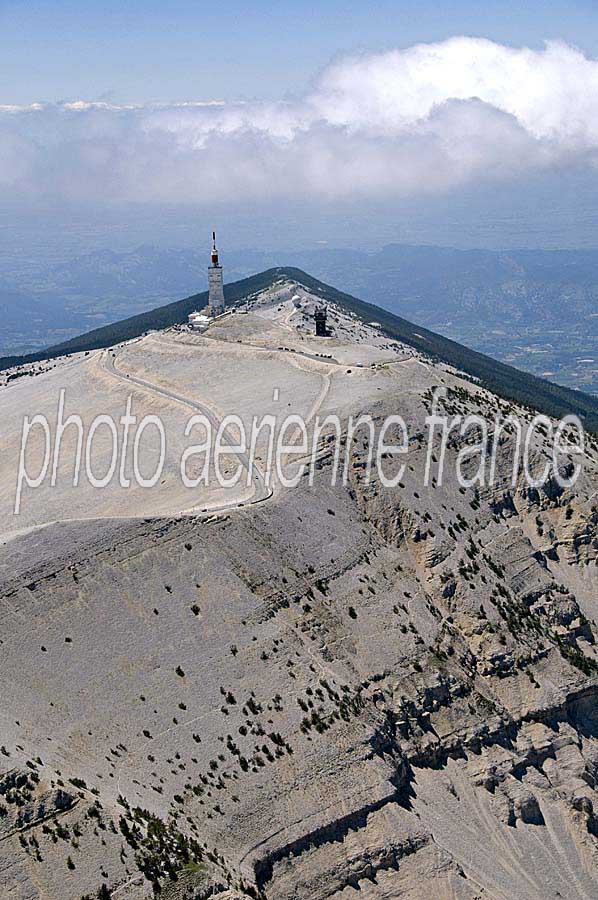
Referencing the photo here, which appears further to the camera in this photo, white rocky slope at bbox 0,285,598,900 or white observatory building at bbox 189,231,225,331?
white observatory building at bbox 189,231,225,331

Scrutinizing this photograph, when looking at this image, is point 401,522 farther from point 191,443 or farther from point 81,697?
point 81,697

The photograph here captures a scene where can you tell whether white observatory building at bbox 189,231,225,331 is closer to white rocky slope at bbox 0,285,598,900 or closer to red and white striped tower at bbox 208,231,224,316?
red and white striped tower at bbox 208,231,224,316

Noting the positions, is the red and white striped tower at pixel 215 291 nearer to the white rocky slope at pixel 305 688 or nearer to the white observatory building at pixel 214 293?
the white observatory building at pixel 214 293

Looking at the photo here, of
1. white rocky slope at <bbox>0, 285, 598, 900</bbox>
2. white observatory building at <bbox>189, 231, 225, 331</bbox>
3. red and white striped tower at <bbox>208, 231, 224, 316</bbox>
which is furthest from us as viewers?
red and white striped tower at <bbox>208, 231, 224, 316</bbox>

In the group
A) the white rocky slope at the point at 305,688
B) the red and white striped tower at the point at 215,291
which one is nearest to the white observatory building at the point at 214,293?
the red and white striped tower at the point at 215,291

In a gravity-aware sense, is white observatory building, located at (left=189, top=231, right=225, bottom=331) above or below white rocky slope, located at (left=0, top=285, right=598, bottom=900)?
above

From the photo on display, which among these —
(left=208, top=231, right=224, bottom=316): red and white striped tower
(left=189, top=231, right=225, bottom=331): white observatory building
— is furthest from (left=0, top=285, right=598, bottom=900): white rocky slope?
(left=208, top=231, right=224, bottom=316): red and white striped tower

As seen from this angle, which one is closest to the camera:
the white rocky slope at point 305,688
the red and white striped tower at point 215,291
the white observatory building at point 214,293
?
the white rocky slope at point 305,688

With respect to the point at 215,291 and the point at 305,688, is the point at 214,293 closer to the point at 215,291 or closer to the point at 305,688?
the point at 215,291

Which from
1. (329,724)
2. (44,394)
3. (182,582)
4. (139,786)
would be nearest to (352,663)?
(329,724)
